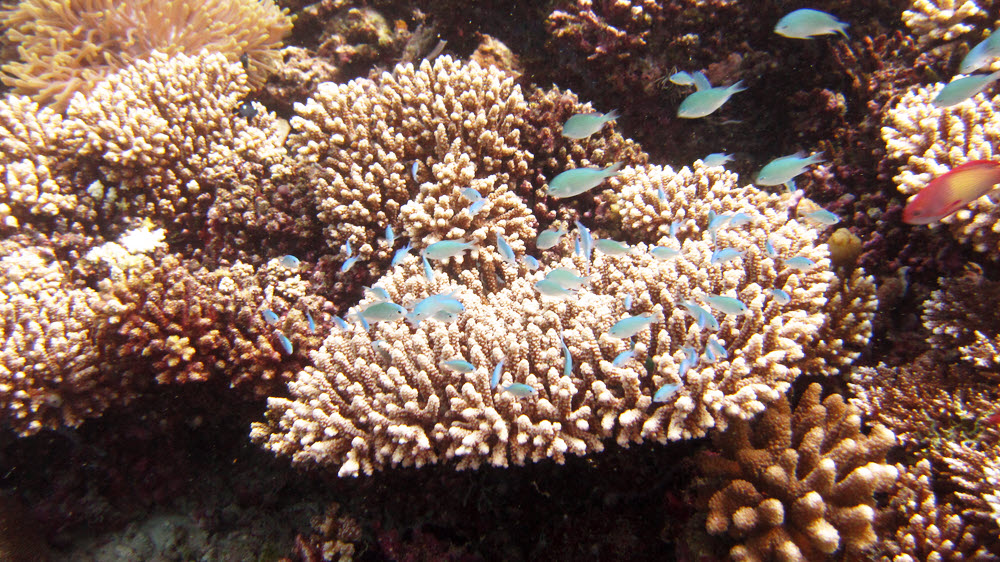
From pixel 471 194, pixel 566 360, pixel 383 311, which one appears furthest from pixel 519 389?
pixel 471 194

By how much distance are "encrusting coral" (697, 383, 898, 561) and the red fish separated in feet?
4.24

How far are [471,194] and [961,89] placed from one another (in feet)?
10.9

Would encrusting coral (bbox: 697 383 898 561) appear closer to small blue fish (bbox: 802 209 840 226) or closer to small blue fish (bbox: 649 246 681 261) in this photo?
small blue fish (bbox: 649 246 681 261)

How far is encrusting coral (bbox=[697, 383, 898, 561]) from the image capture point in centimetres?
246

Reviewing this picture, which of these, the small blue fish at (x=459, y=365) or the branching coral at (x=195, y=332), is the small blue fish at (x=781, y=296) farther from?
the branching coral at (x=195, y=332)

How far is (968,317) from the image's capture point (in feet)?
10.3

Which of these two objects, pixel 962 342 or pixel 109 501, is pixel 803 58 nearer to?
pixel 962 342

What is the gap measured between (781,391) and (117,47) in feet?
26.8

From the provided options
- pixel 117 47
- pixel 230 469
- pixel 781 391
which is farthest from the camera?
pixel 117 47

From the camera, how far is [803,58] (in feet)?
14.8

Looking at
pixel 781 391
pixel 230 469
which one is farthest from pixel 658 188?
pixel 230 469

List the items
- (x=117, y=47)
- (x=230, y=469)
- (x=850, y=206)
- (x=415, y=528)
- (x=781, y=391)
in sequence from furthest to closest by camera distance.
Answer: (x=117, y=47) < (x=230, y=469) < (x=850, y=206) < (x=415, y=528) < (x=781, y=391)

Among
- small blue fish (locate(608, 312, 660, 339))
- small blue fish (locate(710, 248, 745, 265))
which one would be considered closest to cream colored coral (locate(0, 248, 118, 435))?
small blue fish (locate(608, 312, 660, 339))

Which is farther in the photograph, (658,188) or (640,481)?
(658,188)
